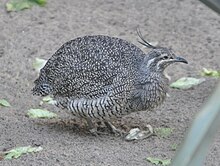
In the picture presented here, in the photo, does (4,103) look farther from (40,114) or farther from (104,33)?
(104,33)

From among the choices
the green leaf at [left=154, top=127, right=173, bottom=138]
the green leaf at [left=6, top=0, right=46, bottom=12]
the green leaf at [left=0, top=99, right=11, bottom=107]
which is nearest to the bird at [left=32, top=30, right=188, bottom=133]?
the green leaf at [left=154, top=127, right=173, bottom=138]

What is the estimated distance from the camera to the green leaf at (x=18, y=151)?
4.53 meters

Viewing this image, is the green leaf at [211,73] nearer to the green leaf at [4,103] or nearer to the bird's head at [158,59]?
the bird's head at [158,59]

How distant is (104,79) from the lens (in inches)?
195

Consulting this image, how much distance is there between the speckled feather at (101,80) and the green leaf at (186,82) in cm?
126

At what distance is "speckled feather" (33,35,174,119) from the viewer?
493cm

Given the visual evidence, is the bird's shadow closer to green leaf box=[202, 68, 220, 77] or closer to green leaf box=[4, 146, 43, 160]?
green leaf box=[4, 146, 43, 160]

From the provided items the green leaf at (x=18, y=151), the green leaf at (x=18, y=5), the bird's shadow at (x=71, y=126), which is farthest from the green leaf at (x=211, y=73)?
the green leaf at (x=18, y=151)

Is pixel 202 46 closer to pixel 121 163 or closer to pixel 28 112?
pixel 28 112

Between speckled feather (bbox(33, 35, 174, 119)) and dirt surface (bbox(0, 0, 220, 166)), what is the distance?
33cm

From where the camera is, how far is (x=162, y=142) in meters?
5.12

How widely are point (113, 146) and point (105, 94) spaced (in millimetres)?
455

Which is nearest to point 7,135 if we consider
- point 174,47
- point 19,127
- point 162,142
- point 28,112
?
point 19,127

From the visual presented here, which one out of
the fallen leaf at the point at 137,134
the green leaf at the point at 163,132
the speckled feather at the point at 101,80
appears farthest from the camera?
the green leaf at the point at 163,132
